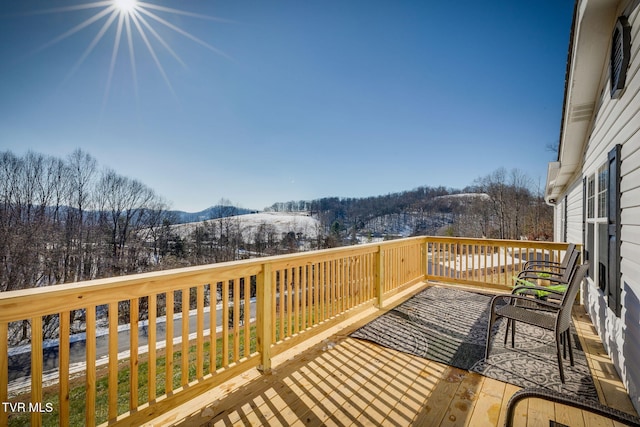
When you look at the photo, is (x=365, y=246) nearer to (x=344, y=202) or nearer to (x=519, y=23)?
(x=519, y=23)

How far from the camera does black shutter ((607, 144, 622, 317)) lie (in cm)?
227

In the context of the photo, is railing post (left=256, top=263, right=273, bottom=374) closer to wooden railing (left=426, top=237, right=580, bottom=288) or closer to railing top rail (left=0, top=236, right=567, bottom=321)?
railing top rail (left=0, top=236, right=567, bottom=321)

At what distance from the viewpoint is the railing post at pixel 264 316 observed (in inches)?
102

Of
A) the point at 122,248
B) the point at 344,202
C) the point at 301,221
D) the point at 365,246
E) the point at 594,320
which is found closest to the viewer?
the point at 594,320

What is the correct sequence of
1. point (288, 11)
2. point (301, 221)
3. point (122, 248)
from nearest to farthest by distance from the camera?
point (288, 11) → point (122, 248) → point (301, 221)

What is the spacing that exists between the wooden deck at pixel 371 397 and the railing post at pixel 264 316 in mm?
125

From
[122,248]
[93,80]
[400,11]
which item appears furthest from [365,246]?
[122,248]

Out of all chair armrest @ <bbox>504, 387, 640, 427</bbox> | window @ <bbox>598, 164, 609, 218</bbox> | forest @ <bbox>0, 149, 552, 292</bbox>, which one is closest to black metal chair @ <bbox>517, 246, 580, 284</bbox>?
window @ <bbox>598, 164, 609, 218</bbox>

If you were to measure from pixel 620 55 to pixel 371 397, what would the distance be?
10.5 feet

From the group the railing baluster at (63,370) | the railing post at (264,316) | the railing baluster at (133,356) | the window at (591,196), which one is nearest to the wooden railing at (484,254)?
the window at (591,196)

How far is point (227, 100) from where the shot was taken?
56.9ft

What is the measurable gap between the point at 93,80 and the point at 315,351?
22.8 meters

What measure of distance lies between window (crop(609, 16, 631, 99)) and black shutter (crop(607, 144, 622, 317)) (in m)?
0.47

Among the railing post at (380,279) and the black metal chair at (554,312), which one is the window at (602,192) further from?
the railing post at (380,279)
